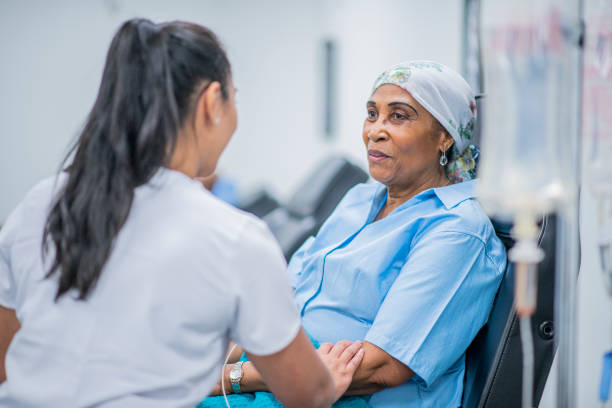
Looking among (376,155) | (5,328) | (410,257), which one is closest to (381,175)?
(376,155)

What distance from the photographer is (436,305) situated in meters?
1.22

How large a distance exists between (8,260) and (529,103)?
875 millimetres

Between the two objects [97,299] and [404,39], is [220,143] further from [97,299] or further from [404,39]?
[404,39]

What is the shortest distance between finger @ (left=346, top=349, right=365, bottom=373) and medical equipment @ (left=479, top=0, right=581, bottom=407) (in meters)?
0.47

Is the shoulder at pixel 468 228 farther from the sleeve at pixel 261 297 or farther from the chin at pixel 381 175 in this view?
the sleeve at pixel 261 297

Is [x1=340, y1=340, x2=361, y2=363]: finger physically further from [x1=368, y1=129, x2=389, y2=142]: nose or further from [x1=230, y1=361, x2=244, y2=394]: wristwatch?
[x1=368, y1=129, x2=389, y2=142]: nose

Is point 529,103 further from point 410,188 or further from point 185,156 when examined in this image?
point 410,188

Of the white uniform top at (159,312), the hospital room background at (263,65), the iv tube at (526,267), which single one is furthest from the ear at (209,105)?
the hospital room background at (263,65)

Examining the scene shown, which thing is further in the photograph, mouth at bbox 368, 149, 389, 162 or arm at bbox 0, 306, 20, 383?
mouth at bbox 368, 149, 389, 162

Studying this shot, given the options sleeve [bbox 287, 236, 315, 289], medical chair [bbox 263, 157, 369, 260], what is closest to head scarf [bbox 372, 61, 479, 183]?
sleeve [bbox 287, 236, 315, 289]

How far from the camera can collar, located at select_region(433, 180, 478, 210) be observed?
4.50ft

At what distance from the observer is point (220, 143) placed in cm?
93

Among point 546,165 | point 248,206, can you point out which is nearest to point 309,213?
point 248,206

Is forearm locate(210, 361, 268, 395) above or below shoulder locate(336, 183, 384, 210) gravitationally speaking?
below
